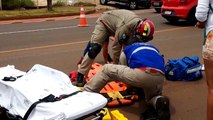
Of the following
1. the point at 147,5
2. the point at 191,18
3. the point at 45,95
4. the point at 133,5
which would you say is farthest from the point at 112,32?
the point at 147,5

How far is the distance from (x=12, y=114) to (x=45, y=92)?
0.38 m

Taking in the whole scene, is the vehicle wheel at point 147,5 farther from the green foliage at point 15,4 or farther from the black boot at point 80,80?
the black boot at point 80,80

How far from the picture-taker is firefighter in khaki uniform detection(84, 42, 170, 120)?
4410 mm

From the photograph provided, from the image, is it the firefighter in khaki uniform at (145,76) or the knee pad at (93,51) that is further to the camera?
the knee pad at (93,51)

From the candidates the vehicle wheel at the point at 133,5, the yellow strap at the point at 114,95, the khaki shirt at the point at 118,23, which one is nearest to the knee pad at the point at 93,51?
the khaki shirt at the point at 118,23

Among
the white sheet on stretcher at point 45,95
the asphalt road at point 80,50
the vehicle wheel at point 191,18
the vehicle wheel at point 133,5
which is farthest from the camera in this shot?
the vehicle wheel at point 133,5

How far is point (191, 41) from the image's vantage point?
10266 millimetres

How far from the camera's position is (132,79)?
445cm

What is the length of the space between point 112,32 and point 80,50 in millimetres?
2935

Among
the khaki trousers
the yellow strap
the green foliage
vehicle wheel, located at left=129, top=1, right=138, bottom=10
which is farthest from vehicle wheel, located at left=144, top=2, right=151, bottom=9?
the khaki trousers

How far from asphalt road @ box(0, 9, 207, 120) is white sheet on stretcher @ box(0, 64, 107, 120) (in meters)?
1.29

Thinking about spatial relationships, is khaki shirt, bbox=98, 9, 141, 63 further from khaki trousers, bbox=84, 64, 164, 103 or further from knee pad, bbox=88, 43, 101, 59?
Result: khaki trousers, bbox=84, 64, 164, 103

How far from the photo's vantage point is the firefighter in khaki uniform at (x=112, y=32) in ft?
18.2

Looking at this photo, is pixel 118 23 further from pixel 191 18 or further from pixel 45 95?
pixel 191 18
